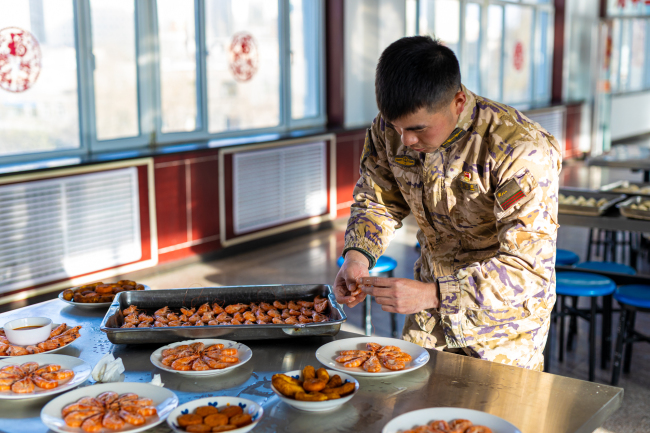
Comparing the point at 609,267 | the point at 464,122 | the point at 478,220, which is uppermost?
the point at 464,122

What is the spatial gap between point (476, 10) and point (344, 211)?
4.50 meters

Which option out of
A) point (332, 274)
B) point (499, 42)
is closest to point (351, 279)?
point (332, 274)

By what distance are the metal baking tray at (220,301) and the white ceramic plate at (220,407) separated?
0.33 m

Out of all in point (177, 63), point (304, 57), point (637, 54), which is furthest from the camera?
point (637, 54)

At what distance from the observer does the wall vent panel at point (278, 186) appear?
5867mm

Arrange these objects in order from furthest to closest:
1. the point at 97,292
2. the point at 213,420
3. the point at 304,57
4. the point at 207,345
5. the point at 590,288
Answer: the point at 304,57 → the point at 590,288 → the point at 97,292 → the point at 207,345 → the point at 213,420

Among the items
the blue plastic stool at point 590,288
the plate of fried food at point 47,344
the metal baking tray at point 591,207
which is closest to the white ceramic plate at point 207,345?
the plate of fried food at point 47,344

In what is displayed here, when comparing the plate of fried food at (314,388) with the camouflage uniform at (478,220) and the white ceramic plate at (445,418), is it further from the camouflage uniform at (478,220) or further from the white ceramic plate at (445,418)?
the camouflage uniform at (478,220)

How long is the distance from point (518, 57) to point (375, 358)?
10449mm

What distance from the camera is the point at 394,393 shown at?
139cm

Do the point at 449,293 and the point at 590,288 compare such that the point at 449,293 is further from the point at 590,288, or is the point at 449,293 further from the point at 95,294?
the point at 590,288

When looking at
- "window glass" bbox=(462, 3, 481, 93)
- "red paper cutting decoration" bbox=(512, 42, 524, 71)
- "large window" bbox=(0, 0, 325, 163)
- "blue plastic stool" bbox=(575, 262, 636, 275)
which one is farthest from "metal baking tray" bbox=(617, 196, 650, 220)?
"red paper cutting decoration" bbox=(512, 42, 524, 71)

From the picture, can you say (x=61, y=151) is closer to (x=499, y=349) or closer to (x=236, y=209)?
(x=236, y=209)

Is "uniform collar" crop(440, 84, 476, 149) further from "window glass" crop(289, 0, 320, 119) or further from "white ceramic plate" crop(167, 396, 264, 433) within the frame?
"window glass" crop(289, 0, 320, 119)
